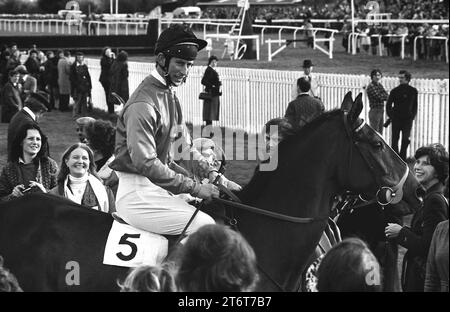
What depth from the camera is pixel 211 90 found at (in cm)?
1958

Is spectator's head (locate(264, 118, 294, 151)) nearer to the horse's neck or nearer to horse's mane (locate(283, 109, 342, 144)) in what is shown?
horse's mane (locate(283, 109, 342, 144))

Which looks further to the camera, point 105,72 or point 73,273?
point 105,72

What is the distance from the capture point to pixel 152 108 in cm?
524

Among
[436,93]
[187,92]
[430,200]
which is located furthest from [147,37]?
[430,200]

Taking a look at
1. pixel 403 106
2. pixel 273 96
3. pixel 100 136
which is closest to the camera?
pixel 100 136

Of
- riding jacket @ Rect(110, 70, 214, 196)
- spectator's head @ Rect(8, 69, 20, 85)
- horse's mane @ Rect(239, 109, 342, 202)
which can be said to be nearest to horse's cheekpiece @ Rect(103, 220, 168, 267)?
riding jacket @ Rect(110, 70, 214, 196)

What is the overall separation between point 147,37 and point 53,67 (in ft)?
37.7

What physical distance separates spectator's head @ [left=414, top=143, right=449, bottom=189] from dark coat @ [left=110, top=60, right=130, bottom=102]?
54.9ft

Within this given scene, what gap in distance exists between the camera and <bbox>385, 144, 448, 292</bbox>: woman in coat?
5.65 metres

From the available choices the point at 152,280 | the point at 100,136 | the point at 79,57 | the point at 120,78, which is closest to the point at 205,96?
the point at 120,78

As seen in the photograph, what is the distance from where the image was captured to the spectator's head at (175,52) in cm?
542

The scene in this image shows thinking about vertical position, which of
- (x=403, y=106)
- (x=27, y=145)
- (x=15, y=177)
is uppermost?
(x=27, y=145)

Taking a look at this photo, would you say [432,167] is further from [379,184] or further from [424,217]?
[379,184]

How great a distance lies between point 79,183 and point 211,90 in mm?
12788
